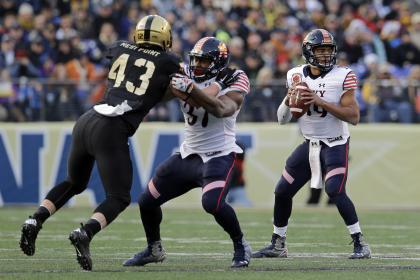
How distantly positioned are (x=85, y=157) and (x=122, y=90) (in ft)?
1.77

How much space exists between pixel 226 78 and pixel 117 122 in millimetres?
913

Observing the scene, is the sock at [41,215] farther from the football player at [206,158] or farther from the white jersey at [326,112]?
the white jersey at [326,112]

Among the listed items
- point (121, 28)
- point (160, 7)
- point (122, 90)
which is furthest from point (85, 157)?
point (160, 7)

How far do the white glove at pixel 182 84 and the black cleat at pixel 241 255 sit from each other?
120 centimetres

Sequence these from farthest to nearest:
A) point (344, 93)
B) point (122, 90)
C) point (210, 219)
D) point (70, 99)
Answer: point (70, 99), point (210, 219), point (344, 93), point (122, 90)

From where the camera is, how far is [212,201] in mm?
6824

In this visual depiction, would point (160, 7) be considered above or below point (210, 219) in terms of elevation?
above

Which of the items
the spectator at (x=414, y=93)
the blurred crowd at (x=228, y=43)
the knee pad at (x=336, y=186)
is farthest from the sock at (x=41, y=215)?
the spectator at (x=414, y=93)

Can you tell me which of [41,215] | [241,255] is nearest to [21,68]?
[41,215]

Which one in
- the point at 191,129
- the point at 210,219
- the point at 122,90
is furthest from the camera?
the point at 210,219

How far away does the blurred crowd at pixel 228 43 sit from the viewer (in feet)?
46.5

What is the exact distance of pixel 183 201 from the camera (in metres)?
14.5

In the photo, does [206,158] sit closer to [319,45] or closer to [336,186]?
[336,186]

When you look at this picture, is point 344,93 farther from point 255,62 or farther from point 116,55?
point 255,62
